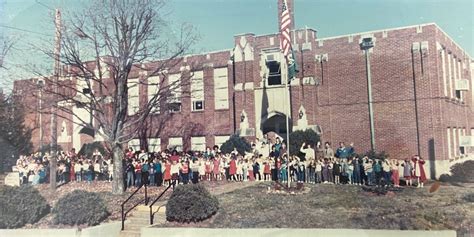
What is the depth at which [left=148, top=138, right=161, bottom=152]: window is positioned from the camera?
54.7 ft

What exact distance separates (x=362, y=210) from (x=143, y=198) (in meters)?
6.35

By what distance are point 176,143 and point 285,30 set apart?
19.5 ft

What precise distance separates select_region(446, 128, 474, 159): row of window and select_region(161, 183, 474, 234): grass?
103 cm

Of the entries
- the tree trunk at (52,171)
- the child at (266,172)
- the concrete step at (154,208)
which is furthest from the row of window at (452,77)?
the tree trunk at (52,171)

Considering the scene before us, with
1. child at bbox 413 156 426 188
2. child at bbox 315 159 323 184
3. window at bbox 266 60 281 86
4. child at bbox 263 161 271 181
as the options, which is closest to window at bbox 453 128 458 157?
child at bbox 413 156 426 188

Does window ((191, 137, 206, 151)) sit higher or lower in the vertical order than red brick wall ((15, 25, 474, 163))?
lower

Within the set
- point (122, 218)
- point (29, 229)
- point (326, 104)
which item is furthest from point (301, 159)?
point (29, 229)

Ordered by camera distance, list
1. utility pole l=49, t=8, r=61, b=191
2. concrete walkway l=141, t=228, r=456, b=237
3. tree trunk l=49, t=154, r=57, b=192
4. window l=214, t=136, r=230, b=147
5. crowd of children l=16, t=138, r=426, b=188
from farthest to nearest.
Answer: window l=214, t=136, r=230, b=147
tree trunk l=49, t=154, r=57, b=192
utility pole l=49, t=8, r=61, b=191
crowd of children l=16, t=138, r=426, b=188
concrete walkway l=141, t=228, r=456, b=237

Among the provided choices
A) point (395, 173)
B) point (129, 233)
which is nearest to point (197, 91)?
point (129, 233)

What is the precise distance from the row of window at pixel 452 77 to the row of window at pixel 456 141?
981 millimetres

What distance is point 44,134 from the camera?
660 inches

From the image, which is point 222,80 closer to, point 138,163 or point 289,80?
point 289,80

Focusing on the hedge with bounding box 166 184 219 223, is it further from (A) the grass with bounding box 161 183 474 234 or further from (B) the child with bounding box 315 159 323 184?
(B) the child with bounding box 315 159 323 184

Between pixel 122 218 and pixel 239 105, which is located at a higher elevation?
pixel 239 105
